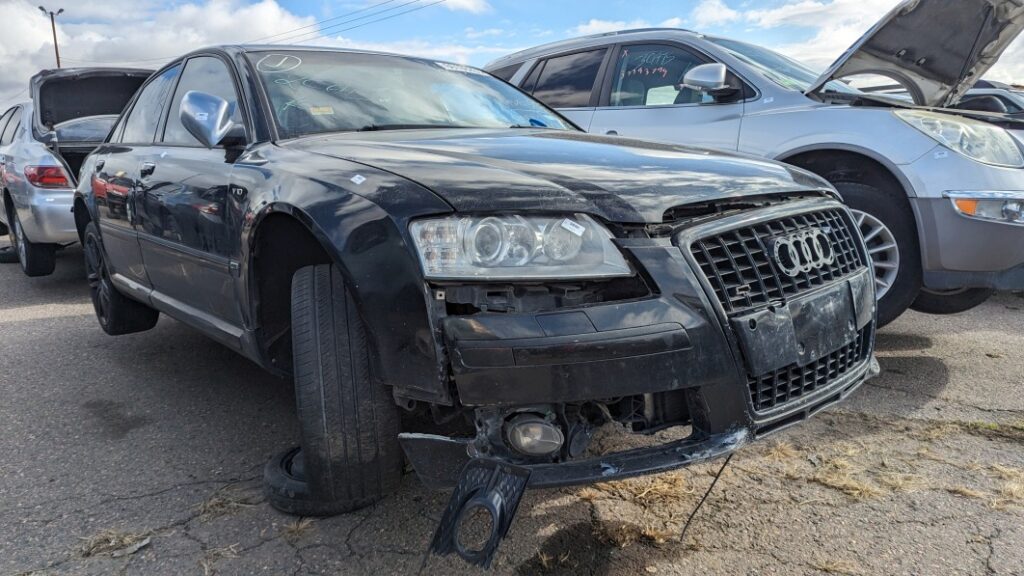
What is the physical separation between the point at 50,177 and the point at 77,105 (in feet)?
6.59

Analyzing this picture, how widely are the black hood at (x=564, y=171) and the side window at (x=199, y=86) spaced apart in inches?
28.2

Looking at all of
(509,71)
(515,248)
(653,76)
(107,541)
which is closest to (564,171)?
(515,248)

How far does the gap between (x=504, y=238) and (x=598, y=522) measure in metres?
1.04

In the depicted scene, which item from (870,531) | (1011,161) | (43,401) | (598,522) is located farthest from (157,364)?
(1011,161)

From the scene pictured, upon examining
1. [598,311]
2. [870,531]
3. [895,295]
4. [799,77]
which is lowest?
[870,531]

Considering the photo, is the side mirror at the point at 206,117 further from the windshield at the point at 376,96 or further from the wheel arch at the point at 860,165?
the wheel arch at the point at 860,165

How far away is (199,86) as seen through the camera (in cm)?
362

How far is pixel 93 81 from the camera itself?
785 cm

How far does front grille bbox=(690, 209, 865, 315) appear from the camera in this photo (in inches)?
76.5

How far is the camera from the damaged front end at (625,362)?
1.76 m

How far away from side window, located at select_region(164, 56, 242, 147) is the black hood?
717 millimetres

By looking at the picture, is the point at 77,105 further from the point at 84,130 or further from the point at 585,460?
the point at 585,460

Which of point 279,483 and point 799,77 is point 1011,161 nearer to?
point 799,77

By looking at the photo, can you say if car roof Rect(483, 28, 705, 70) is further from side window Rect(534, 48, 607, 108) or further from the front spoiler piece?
the front spoiler piece
